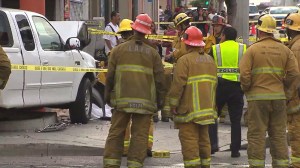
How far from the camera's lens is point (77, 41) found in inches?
478

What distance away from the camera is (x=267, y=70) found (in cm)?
854

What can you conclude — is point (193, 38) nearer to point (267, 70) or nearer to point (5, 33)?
point (267, 70)

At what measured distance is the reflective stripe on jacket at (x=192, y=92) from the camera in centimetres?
851

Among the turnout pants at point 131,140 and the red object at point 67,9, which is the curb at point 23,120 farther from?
the red object at point 67,9

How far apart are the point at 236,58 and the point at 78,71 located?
327cm

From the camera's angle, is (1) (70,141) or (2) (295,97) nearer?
(2) (295,97)

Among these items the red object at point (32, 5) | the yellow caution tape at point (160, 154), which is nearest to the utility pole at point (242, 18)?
the red object at point (32, 5)

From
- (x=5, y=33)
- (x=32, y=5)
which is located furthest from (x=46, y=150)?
(x=32, y=5)

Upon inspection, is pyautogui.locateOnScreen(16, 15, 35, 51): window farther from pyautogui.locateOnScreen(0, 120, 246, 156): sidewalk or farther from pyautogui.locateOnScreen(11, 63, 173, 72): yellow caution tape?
pyautogui.locateOnScreen(0, 120, 246, 156): sidewalk

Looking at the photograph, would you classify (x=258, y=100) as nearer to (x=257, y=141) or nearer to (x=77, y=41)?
(x=257, y=141)

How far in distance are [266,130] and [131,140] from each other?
155 cm

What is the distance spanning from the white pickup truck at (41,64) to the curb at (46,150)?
0.76 meters

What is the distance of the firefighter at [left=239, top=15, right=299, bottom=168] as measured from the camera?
28.0 ft

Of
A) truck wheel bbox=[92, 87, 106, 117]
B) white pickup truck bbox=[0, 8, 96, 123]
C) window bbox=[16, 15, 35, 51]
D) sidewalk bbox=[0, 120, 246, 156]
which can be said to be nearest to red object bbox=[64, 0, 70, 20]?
truck wheel bbox=[92, 87, 106, 117]
